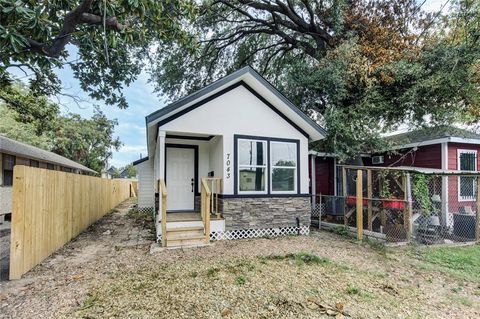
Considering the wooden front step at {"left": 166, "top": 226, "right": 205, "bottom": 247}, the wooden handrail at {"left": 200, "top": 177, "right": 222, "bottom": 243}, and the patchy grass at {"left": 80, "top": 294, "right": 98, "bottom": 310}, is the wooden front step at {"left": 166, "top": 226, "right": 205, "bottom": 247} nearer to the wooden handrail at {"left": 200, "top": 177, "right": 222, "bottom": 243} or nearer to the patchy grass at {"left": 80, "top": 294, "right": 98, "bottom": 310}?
the wooden handrail at {"left": 200, "top": 177, "right": 222, "bottom": 243}

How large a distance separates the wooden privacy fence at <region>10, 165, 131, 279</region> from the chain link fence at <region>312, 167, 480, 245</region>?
24.3ft

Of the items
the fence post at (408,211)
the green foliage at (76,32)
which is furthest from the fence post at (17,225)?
the fence post at (408,211)

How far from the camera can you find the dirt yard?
10.8ft

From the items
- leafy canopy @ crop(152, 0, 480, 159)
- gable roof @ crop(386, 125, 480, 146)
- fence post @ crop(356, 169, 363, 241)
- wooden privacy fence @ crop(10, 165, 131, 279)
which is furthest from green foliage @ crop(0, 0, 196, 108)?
gable roof @ crop(386, 125, 480, 146)

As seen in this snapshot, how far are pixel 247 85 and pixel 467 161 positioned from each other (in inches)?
364

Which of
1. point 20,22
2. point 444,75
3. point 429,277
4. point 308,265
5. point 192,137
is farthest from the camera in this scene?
point 192,137

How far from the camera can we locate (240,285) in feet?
13.0

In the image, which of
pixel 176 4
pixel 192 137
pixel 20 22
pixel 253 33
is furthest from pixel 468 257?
pixel 253 33

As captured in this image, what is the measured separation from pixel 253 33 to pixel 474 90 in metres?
8.98

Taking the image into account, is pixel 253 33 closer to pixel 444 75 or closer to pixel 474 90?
pixel 444 75

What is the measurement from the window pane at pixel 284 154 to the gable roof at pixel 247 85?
761mm

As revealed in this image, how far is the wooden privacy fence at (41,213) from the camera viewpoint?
167 inches

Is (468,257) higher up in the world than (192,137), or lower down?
lower down

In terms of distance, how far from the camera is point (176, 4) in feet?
19.0
